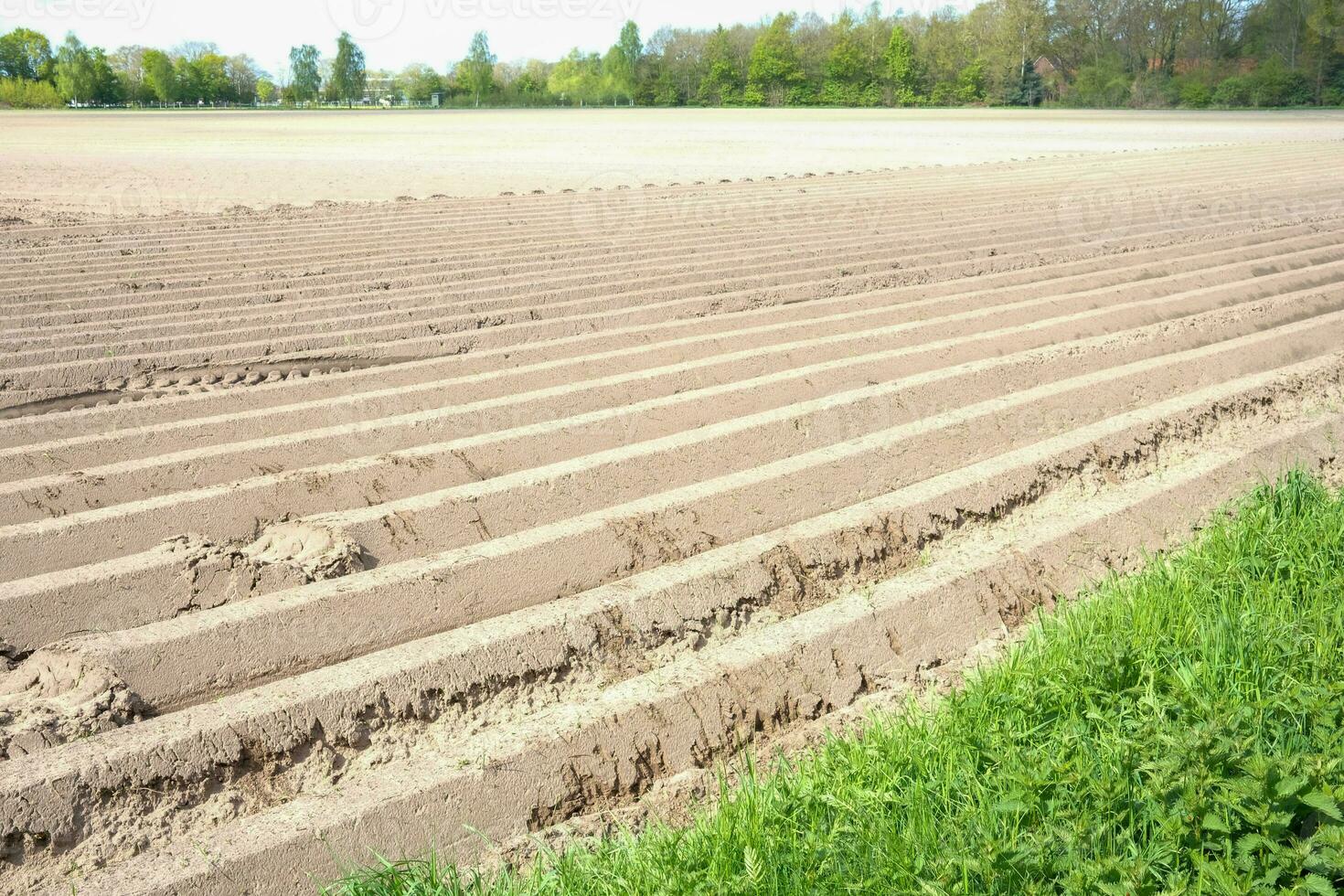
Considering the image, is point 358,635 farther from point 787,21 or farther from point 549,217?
point 787,21

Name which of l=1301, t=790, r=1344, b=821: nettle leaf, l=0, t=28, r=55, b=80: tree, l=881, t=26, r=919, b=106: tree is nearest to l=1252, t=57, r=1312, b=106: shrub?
l=881, t=26, r=919, b=106: tree

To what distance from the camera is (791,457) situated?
148 inches

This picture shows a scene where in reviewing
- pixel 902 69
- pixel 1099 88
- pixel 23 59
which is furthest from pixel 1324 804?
pixel 23 59

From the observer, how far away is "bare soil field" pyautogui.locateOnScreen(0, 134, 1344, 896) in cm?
228

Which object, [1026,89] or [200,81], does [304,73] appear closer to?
[200,81]

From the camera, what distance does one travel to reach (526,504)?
3.34m

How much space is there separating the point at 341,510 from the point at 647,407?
1268 millimetres

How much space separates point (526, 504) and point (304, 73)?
89.7m

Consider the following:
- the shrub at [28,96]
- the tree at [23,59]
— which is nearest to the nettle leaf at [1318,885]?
the shrub at [28,96]

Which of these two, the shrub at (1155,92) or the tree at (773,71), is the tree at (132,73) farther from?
the shrub at (1155,92)

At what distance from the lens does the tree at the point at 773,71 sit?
242 feet

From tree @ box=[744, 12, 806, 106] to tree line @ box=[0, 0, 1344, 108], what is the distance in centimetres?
9

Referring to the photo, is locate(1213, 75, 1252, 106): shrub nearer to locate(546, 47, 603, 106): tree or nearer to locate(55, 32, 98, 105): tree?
locate(546, 47, 603, 106): tree

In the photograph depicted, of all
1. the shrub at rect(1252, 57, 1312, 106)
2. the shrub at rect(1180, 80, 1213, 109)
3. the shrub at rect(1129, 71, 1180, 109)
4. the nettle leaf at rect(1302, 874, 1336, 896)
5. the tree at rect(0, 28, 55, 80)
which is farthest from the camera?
the tree at rect(0, 28, 55, 80)
